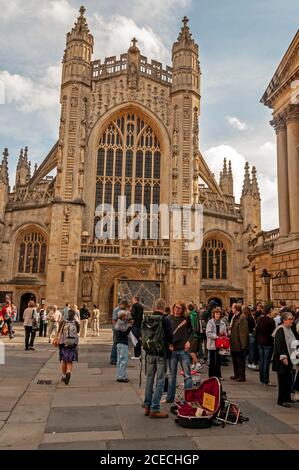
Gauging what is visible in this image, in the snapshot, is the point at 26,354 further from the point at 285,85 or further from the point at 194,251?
the point at 194,251

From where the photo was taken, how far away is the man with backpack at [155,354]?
5.45 m

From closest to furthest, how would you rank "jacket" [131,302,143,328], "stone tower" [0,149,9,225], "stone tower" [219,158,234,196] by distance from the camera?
1. "jacket" [131,302,143,328]
2. "stone tower" [0,149,9,225]
3. "stone tower" [219,158,234,196]

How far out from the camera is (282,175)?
50.2 feet

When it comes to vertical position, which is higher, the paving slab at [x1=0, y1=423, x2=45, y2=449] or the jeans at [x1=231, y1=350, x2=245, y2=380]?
the jeans at [x1=231, y1=350, x2=245, y2=380]

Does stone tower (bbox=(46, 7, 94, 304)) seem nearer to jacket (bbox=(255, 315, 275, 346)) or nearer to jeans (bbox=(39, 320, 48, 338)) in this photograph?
jeans (bbox=(39, 320, 48, 338))

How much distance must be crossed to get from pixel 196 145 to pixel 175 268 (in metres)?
9.31

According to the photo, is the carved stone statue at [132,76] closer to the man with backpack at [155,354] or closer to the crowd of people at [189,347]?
the crowd of people at [189,347]

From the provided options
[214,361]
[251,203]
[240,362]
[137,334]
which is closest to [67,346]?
[214,361]

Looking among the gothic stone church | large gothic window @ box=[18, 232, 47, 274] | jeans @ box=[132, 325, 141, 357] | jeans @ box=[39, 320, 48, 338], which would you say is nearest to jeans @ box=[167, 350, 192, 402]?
jeans @ box=[132, 325, 141, 357]

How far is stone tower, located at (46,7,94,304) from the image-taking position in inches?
1022

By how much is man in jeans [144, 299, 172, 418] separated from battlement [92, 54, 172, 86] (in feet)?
90.9

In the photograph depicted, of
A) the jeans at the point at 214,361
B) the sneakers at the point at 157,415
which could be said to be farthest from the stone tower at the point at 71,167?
the sneakers at the point at 157,415

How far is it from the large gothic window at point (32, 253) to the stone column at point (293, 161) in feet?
63.8
